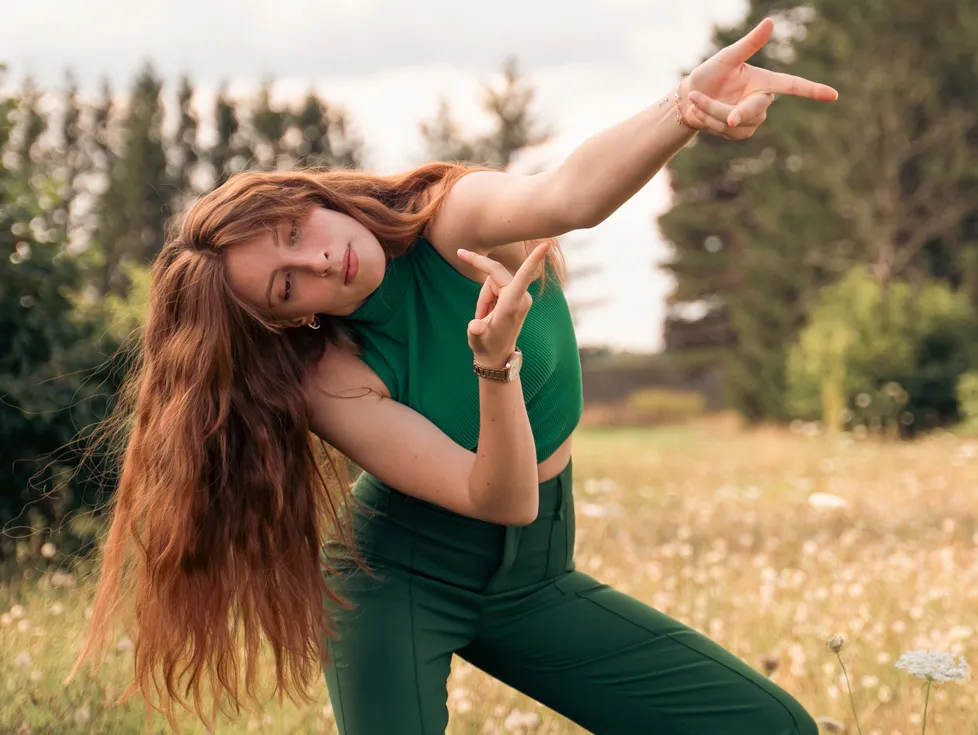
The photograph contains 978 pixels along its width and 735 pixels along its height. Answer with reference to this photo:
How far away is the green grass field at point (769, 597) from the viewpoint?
3.02 metres

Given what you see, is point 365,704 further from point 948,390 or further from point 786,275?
point 786,275

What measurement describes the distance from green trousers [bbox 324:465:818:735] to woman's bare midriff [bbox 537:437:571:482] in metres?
0.02

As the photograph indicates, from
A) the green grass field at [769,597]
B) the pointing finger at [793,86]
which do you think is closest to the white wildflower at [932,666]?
the green grass field at [769,597]

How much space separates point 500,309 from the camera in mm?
1866

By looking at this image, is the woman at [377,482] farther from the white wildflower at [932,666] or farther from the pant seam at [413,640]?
the white wildflower at [932,666]

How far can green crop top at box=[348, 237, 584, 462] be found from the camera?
2307mm

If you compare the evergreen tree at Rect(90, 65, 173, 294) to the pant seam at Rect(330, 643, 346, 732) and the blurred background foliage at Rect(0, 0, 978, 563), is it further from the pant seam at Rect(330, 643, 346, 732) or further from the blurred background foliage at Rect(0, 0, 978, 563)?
the pant seam at Rect(330, 643, 346, 732)

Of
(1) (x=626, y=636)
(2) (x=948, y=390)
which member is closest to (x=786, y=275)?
(2) (x=948, y=390)

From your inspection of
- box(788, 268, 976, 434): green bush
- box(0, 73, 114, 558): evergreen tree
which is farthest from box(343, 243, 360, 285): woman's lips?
box(788, 268, 976, 434): green bush

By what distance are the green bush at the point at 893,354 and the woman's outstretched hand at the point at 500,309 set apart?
45.8 feet

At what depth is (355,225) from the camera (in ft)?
7.18

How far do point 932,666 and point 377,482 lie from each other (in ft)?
4.40

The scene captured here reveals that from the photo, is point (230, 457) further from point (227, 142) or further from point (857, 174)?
point (227, 142)

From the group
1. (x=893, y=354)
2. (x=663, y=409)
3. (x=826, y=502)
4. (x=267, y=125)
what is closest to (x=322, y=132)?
(x=267, y=125)
